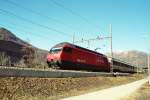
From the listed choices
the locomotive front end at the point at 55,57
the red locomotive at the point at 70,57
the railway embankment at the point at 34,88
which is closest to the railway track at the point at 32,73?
the railway embankment at the point at 34,88

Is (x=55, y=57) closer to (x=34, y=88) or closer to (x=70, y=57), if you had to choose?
(x=70, y=57)

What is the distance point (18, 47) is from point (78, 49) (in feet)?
248

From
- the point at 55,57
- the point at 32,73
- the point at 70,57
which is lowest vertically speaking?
the point at 32,73

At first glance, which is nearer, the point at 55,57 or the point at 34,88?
the point at 34,88

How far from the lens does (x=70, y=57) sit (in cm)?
2878

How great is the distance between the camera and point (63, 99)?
14.7 meters

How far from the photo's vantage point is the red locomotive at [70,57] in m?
27.5

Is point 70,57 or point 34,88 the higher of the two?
point 70,57

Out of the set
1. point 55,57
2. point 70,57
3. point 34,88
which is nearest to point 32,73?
point 34,88

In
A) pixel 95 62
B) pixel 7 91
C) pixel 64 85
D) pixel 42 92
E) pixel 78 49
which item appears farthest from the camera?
pixel 95 62

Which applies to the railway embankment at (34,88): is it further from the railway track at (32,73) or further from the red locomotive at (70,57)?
the red locomotive at (70,57)

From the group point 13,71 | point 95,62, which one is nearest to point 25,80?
point 13,71

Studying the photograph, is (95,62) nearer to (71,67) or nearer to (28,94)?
(71,67)

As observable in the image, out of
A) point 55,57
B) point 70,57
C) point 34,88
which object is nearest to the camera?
point 34,88
